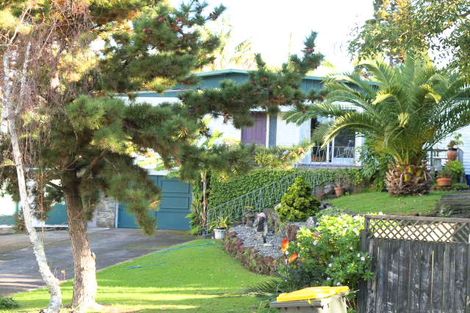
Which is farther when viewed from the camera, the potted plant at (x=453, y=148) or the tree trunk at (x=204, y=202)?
the tree trunk at (x=204, y=202)

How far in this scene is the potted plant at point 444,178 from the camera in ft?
61.8

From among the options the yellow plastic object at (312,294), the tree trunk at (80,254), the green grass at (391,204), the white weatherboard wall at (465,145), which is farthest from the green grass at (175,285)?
the white weatherboard wall at (465,145)

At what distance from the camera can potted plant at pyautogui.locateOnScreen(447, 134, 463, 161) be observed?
2091cm

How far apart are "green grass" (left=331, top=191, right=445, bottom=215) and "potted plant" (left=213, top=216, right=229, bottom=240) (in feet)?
15.7

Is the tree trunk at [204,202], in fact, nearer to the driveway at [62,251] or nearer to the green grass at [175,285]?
the driveway at [62,251]

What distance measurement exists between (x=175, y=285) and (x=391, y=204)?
6.02 metres

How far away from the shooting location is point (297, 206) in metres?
17.9

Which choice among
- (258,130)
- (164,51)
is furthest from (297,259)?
(258,130)

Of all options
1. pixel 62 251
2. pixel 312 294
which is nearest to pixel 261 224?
pixel 62 251

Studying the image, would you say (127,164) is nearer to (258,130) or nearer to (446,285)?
(446,285)

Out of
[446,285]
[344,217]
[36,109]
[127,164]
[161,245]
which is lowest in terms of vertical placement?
[161,245]

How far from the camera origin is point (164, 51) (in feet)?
36.5

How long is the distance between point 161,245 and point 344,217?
13.8 metres

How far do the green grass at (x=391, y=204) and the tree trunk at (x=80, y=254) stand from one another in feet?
23.3
